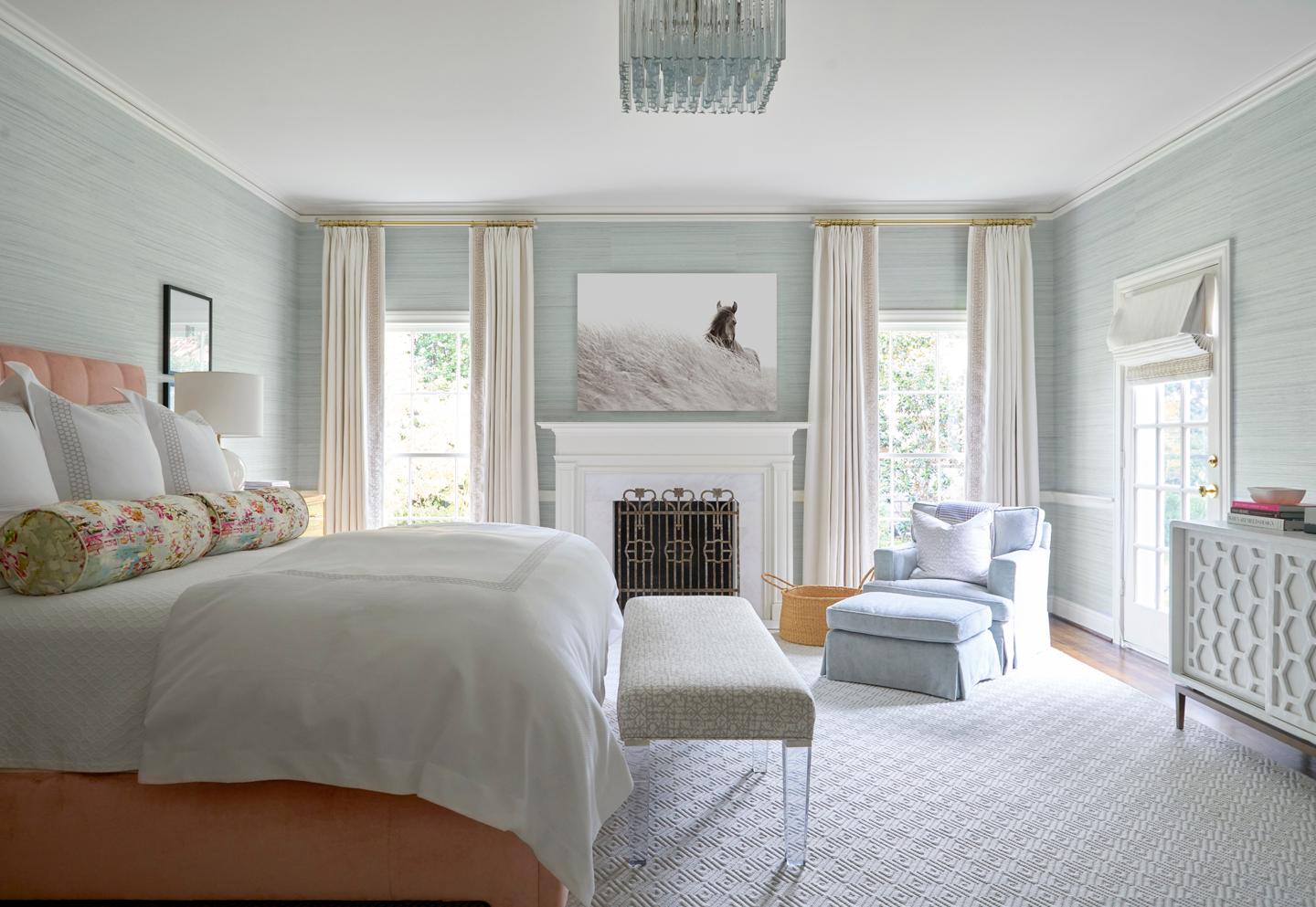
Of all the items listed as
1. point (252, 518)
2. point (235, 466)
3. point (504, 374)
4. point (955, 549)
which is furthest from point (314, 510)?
point (955, 549)

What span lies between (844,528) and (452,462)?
2817mm

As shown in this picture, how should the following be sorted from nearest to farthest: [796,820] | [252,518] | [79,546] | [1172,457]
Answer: [79,546] < [796,820] < [252,518] < [1172,457]

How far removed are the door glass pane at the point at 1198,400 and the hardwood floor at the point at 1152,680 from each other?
53.1 inches

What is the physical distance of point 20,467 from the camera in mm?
2012

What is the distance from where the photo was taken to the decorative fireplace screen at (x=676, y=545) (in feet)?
16.8

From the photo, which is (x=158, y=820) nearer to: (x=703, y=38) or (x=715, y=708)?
(x=715, y=708)

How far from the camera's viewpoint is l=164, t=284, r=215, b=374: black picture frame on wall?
3957 mm

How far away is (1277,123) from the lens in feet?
11.1

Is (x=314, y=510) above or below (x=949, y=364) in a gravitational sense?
below

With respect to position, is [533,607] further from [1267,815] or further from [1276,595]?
[1276,595]

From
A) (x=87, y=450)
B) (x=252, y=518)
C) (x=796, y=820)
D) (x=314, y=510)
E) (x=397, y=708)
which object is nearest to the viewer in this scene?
(x=397, y=708)

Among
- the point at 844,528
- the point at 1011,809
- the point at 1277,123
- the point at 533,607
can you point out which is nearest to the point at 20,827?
the point at 533,607

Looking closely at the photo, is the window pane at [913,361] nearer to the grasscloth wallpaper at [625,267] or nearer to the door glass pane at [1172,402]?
the grasscloth wallpaper at [625,267]

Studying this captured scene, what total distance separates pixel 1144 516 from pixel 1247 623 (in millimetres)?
1657
